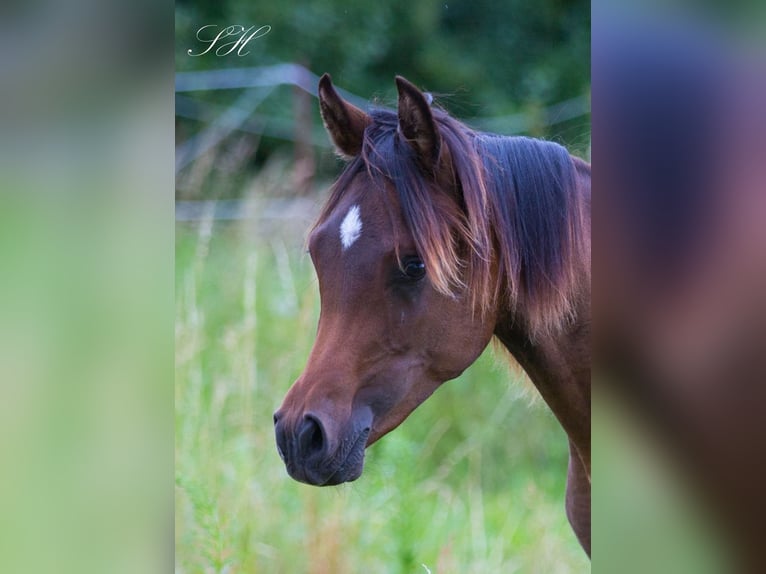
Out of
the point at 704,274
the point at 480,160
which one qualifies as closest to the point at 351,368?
the point at 480,160

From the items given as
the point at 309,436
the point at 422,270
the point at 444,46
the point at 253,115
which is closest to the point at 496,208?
the point at 422,270

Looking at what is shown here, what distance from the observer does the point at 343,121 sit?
1276 mm

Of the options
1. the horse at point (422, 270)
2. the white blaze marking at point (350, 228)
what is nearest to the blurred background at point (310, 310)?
the horse at point (422, 270)

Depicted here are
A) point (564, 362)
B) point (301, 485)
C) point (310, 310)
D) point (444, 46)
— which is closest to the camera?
point (444, 46)

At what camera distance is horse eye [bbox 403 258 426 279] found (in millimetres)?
1179

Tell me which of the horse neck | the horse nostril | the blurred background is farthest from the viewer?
the horse neck

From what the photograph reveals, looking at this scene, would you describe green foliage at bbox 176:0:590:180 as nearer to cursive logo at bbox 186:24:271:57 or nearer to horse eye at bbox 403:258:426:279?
cursive logo at bbox 186:24:271:57

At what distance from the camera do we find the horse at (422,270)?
3.79 feet

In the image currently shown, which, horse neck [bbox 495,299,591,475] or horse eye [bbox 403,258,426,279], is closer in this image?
horse eye [bbox 403,258,426,279]

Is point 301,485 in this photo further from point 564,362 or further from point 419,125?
point 419,125

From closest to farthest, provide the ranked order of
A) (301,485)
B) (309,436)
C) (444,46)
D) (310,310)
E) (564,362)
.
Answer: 1. (309,436)
2. (444,46)
3. (564,362)
4. (301,485)
5. (310,310)

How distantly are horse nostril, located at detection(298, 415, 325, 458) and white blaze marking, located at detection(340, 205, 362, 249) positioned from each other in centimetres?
29

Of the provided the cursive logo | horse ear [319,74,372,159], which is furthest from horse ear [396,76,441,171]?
the cursive logo

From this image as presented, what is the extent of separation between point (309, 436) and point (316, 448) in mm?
27
